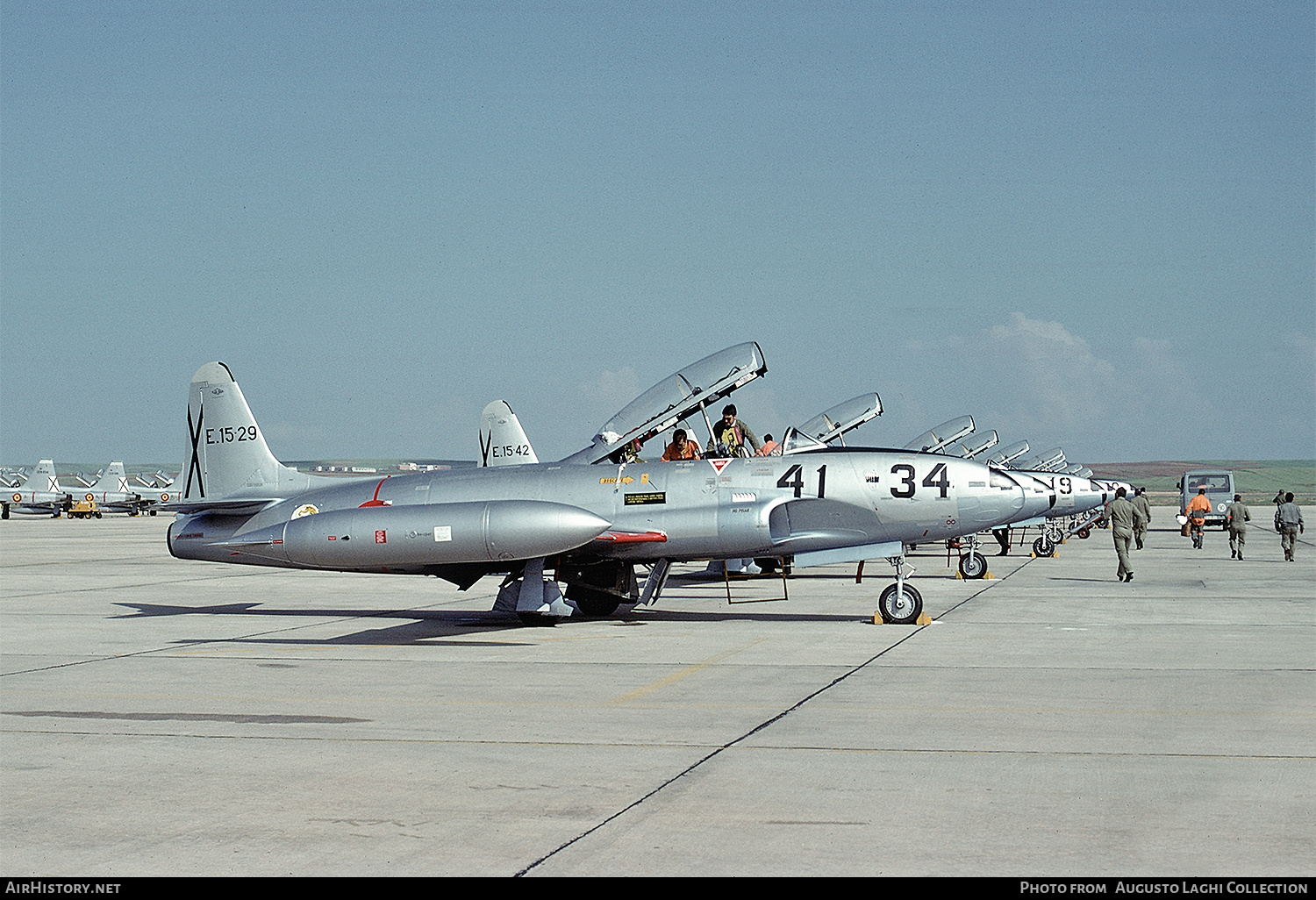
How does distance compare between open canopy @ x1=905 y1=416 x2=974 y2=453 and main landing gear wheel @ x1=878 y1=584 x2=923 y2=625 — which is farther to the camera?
open canopy @ x1=905 y1=416 x2=974 y2=453

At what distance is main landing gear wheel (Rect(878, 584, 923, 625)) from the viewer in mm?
16047

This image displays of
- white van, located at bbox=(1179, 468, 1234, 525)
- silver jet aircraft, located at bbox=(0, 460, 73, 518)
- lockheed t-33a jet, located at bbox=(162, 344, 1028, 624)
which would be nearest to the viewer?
lockheed t-33a jet, located at bbox=(162, 344, 1028, 624)

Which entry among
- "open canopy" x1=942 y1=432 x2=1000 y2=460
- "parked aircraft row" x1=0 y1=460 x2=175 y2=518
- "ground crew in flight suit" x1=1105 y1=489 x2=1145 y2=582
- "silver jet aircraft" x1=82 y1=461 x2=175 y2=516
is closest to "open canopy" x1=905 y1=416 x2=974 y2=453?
"open canopy" x1=942 y1=432 x2=1000 y2=460

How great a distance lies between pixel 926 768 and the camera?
295 inches

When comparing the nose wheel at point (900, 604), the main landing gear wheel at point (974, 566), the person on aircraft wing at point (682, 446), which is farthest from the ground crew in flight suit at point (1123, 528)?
the person on aircraft wing at point (682, 446)

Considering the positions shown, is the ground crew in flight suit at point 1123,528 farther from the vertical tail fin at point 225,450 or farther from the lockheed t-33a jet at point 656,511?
the vertical tail fin at point 225,450

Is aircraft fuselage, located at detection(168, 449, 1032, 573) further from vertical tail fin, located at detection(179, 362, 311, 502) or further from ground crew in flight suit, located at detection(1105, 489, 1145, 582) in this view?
ground crew in flight suit, located at detection(1105, 489, 1145, 582)

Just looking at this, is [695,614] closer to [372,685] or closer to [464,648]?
[464,648]

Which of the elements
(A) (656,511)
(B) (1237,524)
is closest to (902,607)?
(A) (656,511)

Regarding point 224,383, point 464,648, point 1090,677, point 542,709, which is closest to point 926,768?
point 542,709

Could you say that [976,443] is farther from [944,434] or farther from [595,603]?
[595,603]

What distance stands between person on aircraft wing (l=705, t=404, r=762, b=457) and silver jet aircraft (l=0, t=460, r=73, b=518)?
7990 cm

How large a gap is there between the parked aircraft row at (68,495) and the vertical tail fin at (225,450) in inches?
2652

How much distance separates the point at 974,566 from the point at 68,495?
77.8m
